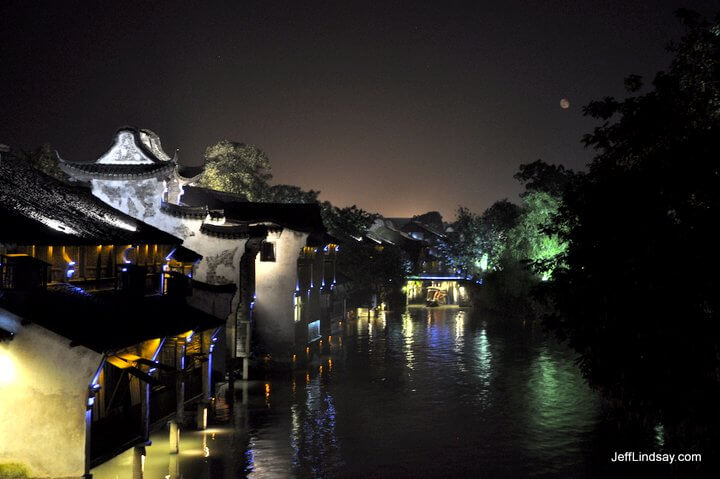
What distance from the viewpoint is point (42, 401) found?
17.7 meters

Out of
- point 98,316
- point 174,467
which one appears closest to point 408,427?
point 174,467

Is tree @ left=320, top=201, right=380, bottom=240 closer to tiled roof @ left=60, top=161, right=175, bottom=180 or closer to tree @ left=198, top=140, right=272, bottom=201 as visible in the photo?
tree @ left=198, top=140, right=272, bottom=201

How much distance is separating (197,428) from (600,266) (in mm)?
19431

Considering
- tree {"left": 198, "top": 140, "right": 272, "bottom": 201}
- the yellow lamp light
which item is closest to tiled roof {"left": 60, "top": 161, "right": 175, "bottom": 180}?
the yellow lamp light

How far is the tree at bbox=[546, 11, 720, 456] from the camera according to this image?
1786 cm

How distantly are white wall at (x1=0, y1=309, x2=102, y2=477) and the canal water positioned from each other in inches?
308

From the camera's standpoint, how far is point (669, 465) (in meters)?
26.8

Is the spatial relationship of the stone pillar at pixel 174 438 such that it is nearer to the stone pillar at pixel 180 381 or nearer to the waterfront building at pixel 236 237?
the stone pillar at pixel 180 381

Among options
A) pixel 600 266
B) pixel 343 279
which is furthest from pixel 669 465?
pixel 343 279

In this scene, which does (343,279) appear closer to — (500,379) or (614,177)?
(500,379)

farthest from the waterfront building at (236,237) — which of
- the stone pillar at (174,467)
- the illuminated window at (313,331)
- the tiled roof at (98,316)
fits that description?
the stone pillar at (174,467)

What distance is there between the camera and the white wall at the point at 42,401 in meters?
17.6

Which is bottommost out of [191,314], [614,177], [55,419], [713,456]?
[713,456]

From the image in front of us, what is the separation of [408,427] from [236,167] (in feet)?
178
